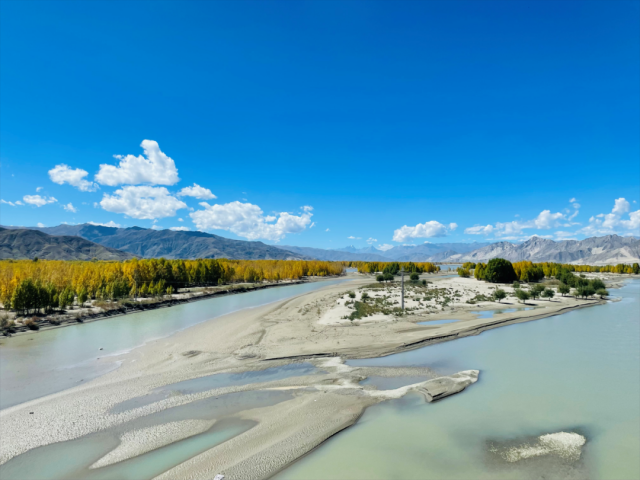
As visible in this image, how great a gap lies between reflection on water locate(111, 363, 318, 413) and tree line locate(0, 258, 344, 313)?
1221 inches

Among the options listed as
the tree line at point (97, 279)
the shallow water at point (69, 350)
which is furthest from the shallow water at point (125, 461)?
the tree line at point (97, 279)

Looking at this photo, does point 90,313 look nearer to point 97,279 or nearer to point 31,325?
point 31,325

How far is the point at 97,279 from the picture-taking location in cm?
5228

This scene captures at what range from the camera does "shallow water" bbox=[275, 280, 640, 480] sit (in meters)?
10.3

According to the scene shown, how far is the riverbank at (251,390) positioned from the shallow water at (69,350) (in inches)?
66.0

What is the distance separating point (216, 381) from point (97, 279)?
46.3m

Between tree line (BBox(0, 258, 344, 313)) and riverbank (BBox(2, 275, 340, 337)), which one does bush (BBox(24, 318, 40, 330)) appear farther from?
tree line (BBox(0, 258, 344, 313))

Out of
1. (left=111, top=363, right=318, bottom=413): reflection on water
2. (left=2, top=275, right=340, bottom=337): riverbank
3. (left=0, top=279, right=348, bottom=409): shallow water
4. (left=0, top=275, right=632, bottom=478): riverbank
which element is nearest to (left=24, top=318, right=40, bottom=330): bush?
(left=2, top=275, right=340, bottom=337): riverbank

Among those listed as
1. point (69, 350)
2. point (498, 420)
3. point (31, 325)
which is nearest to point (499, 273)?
point (498, 420)

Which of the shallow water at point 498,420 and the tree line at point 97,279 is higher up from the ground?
the tree line at point 97,279

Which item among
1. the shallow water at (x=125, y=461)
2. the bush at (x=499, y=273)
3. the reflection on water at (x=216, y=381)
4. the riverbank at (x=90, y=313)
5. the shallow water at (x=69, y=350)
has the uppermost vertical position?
the bush at (x=499, y=273)

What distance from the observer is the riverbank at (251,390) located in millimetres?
11133

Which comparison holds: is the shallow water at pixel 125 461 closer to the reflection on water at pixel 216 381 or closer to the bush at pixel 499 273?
the reflection on water at pixel 216 381

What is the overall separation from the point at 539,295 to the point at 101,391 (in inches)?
2357
